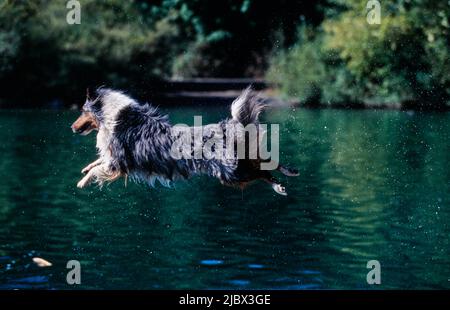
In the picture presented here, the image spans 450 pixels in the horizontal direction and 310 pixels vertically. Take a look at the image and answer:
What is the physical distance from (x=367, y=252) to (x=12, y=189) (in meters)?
8.66

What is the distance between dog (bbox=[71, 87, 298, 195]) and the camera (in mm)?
10273

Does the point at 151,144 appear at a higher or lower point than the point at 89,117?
lower

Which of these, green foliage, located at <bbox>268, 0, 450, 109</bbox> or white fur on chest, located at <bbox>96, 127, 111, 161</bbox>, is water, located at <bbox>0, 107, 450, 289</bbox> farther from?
green foliage, located at <bbox>268, 0, 450, 109</bbox>

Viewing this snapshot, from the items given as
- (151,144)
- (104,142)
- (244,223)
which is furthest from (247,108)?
(244,223)

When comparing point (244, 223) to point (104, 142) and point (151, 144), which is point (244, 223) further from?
point (151, 144)

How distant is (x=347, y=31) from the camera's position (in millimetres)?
34750

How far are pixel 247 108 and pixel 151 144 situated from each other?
1162mm

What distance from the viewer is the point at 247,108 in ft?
34.3

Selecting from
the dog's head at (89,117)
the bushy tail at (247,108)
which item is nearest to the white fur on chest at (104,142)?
the dog's head at (89,117)

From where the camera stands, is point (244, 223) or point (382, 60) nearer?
point (244, 223)

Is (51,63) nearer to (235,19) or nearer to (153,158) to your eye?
(235,19)

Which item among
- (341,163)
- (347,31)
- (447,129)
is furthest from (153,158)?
(347,31)

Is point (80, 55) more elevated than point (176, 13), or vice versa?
point (176, 13)

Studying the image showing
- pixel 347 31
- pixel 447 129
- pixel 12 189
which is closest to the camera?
pixel 12 189
